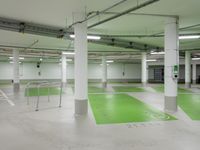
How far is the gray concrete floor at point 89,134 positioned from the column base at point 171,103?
2.96 feet

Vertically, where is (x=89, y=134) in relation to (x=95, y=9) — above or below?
below

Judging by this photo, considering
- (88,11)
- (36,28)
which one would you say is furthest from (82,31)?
(36,28)

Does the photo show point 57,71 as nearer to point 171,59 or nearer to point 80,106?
point 80,106

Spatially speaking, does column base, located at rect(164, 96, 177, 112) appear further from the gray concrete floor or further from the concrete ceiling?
the concrete ceiling

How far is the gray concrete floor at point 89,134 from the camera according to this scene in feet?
11.8

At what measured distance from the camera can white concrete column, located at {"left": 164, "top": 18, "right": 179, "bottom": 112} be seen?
660 cm

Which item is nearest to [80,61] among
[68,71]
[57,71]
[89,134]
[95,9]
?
[95,9]

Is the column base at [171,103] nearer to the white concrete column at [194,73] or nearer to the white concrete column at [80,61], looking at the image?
the white concrete column at [80,61]

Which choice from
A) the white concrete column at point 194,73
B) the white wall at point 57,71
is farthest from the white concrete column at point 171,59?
the white wall at point 57,71

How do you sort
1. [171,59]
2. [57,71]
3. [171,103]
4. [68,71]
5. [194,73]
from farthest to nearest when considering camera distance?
[68,71] → [57,71] → [194,73] → [171,103] → [171,59]

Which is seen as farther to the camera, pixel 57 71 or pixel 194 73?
pixel 57 71

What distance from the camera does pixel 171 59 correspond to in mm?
6637

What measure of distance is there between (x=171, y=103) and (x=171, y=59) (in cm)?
161

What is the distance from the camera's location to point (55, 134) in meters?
4.26
